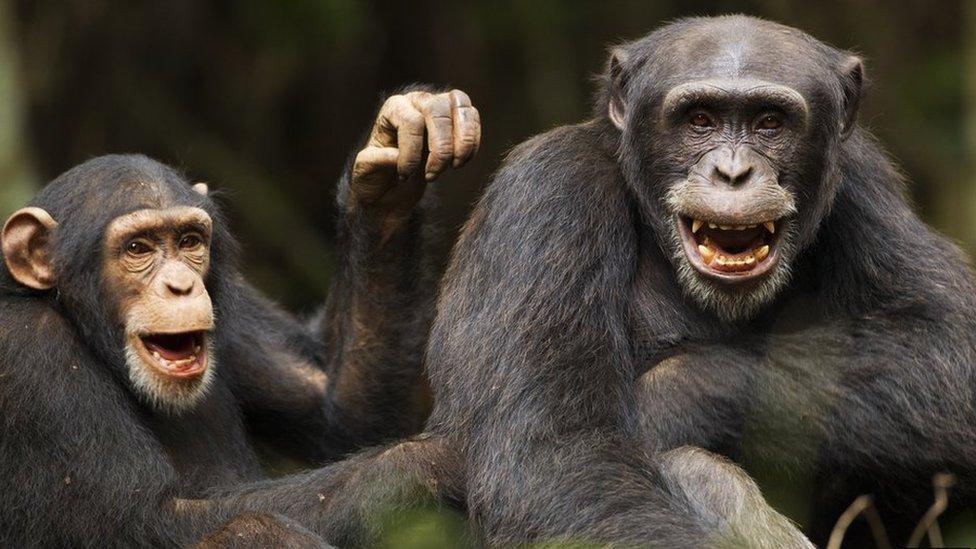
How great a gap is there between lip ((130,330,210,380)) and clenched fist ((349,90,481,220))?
1.09 metres

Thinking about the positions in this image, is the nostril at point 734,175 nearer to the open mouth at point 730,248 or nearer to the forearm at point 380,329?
the open mouth at point 730,248

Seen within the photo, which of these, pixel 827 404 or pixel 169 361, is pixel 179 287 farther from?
pixel 827 404

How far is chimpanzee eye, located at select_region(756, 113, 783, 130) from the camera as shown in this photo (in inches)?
254

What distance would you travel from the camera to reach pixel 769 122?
6.46 m

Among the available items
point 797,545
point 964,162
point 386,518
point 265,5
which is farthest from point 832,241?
point 265,5

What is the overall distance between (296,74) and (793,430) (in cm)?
902

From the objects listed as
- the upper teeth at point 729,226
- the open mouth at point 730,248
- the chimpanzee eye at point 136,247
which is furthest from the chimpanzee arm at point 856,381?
the chimpanzee eye at point 136,247

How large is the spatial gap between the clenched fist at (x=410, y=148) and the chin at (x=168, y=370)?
3.54 feet

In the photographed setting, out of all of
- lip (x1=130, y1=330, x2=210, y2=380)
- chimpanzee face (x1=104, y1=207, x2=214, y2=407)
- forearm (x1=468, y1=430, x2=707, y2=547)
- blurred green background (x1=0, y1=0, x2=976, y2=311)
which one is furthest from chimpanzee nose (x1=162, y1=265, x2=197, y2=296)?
blurred green background (x1=0, y1=0, x2=976, y2=311)

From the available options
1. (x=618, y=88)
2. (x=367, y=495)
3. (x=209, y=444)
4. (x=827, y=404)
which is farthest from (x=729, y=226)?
(x=209, y=444)

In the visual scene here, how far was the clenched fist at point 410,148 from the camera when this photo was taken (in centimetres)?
698

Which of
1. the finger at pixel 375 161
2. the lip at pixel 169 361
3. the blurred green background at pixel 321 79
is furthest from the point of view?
the blurred green background at pixel 321 79

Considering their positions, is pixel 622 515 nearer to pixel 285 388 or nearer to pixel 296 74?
pixel 285 388

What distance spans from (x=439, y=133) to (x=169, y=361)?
1.48 m
